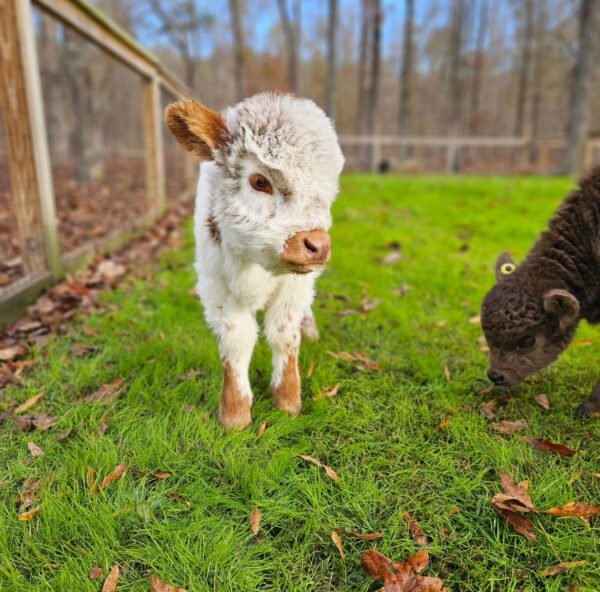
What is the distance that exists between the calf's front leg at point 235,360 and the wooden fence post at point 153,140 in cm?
603

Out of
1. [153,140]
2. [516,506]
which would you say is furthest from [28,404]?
[153,140]

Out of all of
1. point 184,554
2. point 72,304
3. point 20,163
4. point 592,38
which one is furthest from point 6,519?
point 592,38

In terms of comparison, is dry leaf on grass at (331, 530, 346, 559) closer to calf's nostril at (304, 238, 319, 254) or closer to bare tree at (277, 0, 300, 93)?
calf's nostril at (304, 238, 319, 254)

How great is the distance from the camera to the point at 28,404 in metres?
2.88

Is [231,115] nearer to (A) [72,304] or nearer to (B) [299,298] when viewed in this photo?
(B) [299,298]

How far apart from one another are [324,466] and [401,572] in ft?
2.26

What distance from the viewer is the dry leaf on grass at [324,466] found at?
2.37 m

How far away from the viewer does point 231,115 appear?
223 cm

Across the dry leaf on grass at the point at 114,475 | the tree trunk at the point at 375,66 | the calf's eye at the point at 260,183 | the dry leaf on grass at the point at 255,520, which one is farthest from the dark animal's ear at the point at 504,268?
the tree trunk at the point at 375,66

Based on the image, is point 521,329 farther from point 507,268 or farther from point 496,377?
point 507,268

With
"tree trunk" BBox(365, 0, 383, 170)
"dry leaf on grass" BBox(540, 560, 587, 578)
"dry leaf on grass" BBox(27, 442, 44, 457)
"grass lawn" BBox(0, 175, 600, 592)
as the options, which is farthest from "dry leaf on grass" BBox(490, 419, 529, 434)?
"tree trunk" BBox(365, 0, 383, 170)

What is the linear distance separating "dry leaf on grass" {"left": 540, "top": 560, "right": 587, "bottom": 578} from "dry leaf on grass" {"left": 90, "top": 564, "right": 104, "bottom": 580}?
1.81 m

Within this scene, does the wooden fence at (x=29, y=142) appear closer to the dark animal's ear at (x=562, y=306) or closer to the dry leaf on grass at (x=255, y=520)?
the dry leaf on grass at (x=255, y=520)

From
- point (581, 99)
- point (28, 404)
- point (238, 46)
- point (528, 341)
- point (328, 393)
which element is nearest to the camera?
point (28, 404)
